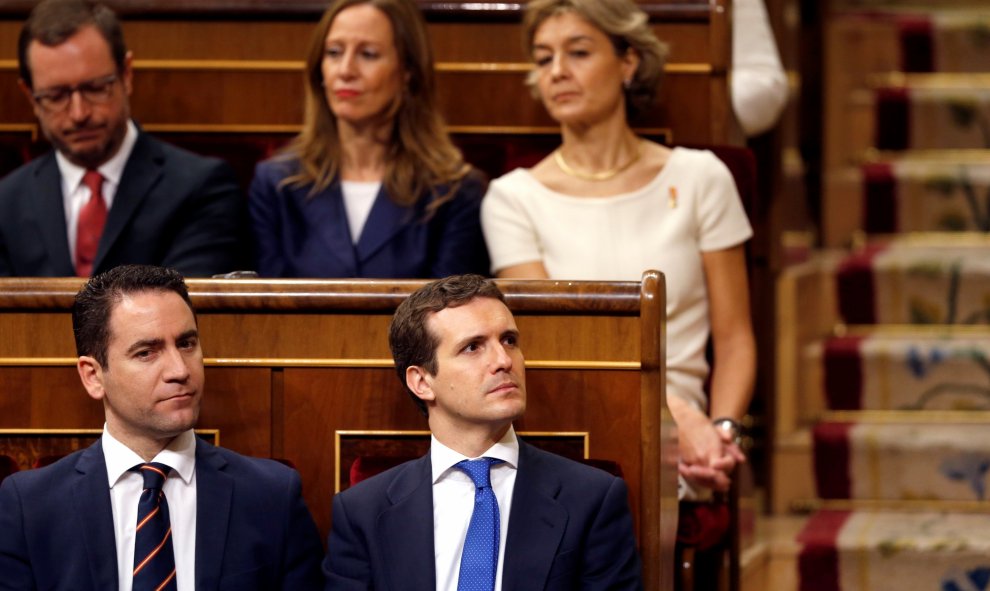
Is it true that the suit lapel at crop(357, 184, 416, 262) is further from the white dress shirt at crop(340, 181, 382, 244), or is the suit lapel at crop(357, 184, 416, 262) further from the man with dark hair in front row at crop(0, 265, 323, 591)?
the man with dark hair in front row at crop(0, 265, 323, 591)

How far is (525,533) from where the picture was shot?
4.73 feet

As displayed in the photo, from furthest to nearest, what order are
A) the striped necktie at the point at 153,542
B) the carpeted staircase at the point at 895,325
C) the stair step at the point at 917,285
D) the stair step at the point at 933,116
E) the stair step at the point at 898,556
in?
1. the stair step at the point at 933,116
2. the stair step at the point at 917,285
3. the carpeted staircase at the point at 895,325
4. the stair step at the point at 898,556
5. the striped necktie at the point at 153,542

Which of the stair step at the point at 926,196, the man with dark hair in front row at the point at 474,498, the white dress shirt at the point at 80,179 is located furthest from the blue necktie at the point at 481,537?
the stair step at the point at 926,196

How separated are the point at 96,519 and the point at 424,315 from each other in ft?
1.18

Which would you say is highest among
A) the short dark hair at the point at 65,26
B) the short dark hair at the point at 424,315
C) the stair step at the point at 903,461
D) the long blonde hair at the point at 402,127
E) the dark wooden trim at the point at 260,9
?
the dark wooden trim at the point at 260,9

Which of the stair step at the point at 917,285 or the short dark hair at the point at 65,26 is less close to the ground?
the short dark hair at the point at 65,26

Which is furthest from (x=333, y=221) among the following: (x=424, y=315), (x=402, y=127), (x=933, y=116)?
(x=933, y=116)

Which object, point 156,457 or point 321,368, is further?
point 321,368

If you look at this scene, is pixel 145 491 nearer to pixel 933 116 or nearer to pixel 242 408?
pixel 242 408

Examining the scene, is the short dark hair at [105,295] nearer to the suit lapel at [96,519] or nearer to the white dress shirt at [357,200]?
the suit lapel at [96,519]

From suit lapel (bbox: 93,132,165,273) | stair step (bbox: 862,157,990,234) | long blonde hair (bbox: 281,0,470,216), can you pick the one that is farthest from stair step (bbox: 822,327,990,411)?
suit lapel (bbox: 93,132,165,273)

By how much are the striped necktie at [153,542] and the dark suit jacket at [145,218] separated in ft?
2.19

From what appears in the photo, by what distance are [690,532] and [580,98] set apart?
0.59 metres

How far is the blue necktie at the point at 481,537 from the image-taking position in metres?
1.43
